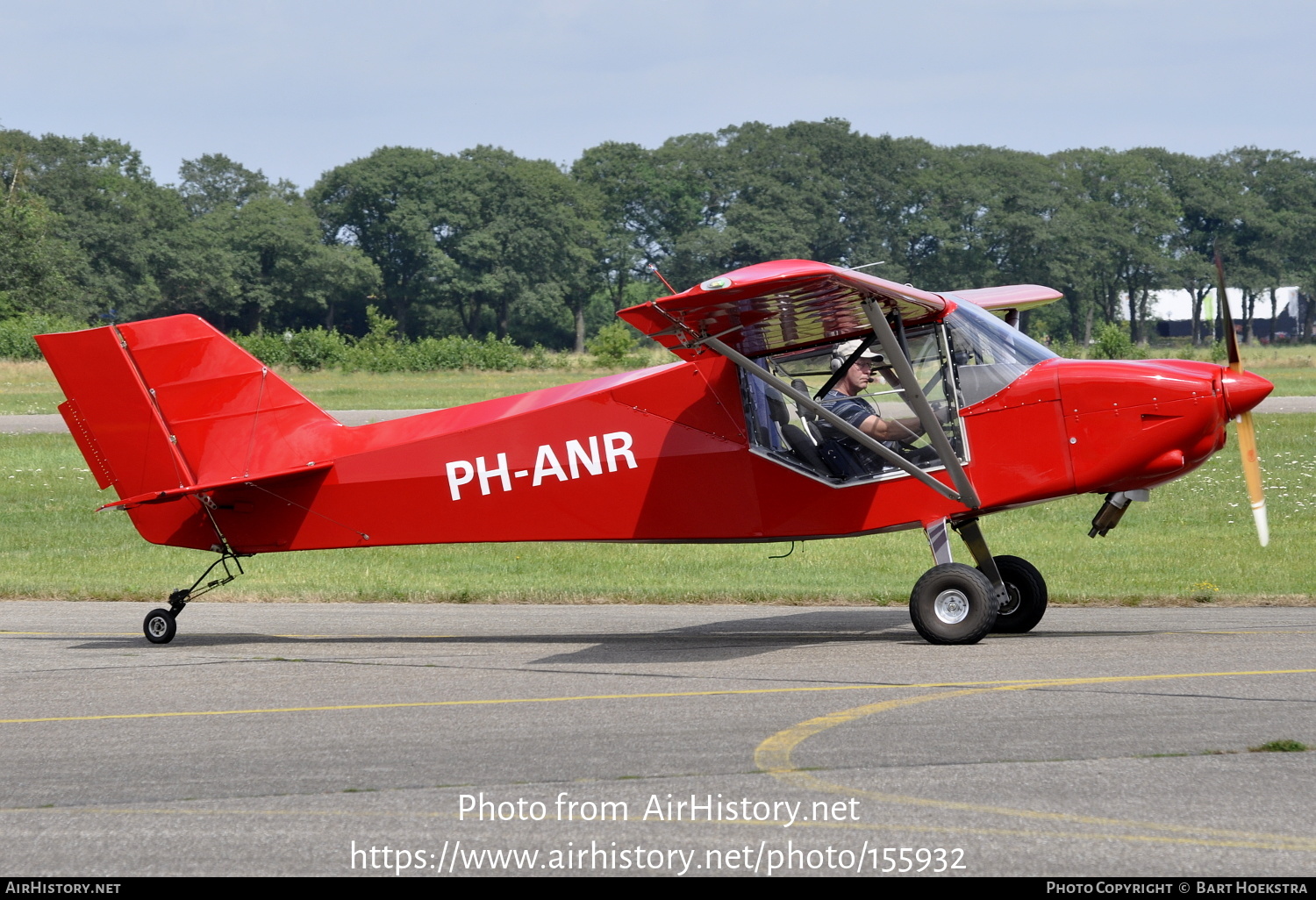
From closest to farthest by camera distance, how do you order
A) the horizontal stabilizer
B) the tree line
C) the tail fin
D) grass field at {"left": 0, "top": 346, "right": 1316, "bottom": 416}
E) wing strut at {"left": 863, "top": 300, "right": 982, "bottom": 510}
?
wing strut at {"left": 863, "top": 300, "right": 982, "bottom": 510} < the horizontal stabilizer < the tail fin < grass field at {"left": 0, "top": 346, "right": 1316, "bottom": 416} < the tree line

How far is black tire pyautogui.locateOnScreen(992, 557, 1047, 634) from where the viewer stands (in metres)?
10.9

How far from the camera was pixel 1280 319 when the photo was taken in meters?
125

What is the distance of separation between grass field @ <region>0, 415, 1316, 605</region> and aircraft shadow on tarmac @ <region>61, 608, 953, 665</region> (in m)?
1.71

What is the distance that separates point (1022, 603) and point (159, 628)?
24.6 feet

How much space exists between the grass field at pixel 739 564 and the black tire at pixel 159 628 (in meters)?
3.22

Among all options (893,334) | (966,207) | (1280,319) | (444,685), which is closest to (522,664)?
(444,685)

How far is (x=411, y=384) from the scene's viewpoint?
57.6 meters

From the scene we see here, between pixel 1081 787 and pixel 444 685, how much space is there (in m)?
4.63

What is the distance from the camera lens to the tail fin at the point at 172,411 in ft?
37.2

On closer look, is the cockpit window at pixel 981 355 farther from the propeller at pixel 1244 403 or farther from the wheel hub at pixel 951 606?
the wheel hub at pixel 951 606

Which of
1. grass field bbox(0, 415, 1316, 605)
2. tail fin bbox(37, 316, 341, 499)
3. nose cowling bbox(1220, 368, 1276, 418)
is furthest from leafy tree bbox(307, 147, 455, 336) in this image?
nose cowling bbox(1220, 368, 1276, 418)

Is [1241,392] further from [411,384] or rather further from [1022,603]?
[411,384]

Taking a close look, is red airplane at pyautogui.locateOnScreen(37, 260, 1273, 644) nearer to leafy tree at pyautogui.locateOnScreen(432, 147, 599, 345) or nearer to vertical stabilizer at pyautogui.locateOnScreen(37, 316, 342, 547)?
vertical stabilizer at pyautogui.locateOnScreen(37, 316, 342, 547)

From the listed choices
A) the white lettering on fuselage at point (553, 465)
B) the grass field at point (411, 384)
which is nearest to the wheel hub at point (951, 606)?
the white lettering on fuselage at point (553, 465)
